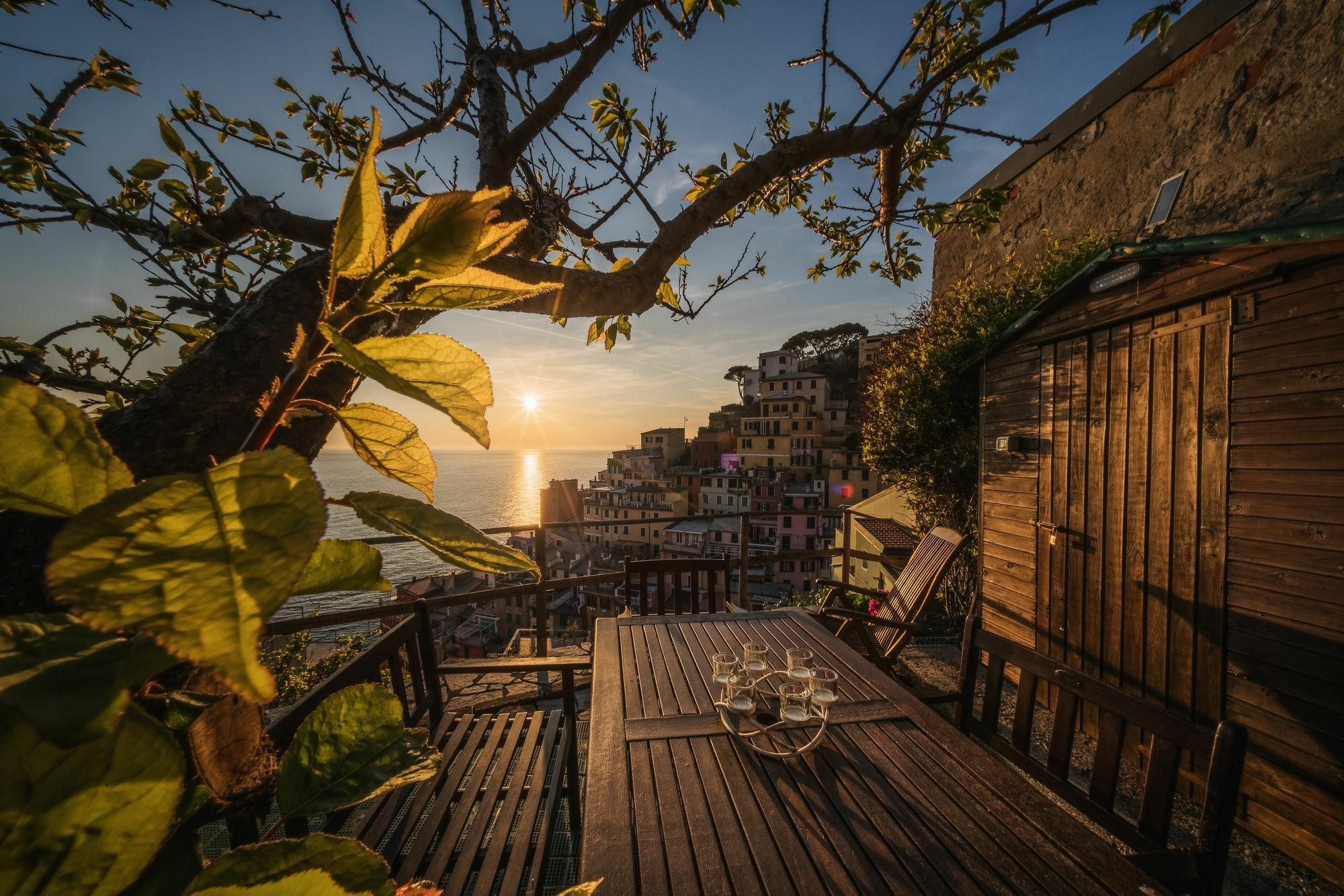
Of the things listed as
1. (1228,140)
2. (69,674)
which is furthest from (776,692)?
(1228,140)

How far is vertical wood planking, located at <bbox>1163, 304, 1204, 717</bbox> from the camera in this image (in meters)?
2.76

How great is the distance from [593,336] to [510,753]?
1940 mm

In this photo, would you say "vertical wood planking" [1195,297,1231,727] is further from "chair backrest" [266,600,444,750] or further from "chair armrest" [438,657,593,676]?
"chair backrest" [266,600,444,750]

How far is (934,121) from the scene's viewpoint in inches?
113

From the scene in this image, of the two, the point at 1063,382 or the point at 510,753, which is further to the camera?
the point at 1063,382

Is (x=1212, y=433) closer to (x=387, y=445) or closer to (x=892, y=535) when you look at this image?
(x=387, y=445)

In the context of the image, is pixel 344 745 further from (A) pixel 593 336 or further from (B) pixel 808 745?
(A) pixel 593 336

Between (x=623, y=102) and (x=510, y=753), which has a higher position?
(x=623, y=102)

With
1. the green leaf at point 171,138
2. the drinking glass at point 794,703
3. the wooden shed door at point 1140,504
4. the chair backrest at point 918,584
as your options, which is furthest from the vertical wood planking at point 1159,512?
the green leaf at point 171,138

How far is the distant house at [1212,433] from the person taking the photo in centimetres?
231

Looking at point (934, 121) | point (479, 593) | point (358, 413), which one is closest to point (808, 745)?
point (358, 413)

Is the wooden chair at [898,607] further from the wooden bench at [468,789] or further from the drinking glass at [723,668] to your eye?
the wooden bench at [468,789]

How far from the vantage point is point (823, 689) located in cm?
184

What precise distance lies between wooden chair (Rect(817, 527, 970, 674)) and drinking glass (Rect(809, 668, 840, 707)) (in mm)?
1433
